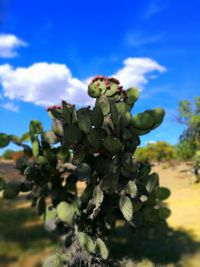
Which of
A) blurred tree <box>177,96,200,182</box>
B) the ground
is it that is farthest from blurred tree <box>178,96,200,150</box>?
the ground

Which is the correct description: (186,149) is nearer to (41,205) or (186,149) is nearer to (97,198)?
(41,205)

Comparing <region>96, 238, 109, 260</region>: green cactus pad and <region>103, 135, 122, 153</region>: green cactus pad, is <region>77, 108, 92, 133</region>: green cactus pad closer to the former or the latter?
<region>103, 135, 122, 153</region>: green cactus pad

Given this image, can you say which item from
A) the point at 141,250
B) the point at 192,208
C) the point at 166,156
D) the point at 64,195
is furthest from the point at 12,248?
the point at 166,156

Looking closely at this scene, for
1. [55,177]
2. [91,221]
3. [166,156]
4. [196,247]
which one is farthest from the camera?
[166,156]

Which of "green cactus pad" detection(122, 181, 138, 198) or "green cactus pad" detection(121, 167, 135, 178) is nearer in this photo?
"green cactus pad" detection(122, 181, 138, 198)

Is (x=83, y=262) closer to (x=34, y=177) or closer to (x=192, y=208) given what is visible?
(x=34, y=177)

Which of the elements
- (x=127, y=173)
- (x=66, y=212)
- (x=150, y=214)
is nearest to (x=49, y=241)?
(x=66, y=212)

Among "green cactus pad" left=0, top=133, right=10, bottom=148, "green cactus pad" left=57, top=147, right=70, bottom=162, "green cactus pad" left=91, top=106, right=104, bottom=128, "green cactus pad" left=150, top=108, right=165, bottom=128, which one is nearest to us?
"green cactus pad" left=91, top=106, right=104, bottom=128
